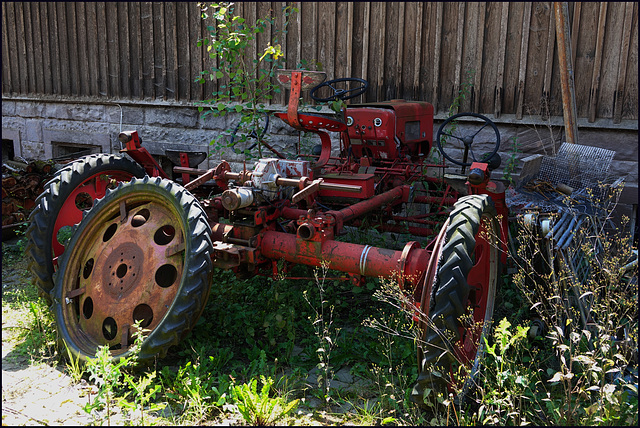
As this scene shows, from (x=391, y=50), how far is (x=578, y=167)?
9.31 feet

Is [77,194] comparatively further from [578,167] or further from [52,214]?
[578,167]

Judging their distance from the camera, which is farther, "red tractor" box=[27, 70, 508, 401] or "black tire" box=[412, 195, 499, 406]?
"red tractor" box=[27, 70, 508, 401]

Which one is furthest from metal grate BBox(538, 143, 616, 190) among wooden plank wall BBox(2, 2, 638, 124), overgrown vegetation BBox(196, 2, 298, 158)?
overgrown vegetation BBox(196, 2, 298, 158)

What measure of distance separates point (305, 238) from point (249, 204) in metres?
0.50

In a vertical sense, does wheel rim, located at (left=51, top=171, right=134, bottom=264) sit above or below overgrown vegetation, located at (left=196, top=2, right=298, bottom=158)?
below

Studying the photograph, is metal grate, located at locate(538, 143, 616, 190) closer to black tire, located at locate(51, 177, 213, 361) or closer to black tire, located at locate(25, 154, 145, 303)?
black tire, located at locate(51, 177, 213, 361)

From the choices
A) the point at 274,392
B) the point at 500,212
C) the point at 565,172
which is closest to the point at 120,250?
the point at 274,392

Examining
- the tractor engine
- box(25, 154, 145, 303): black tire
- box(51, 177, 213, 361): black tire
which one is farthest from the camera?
the tractor engine

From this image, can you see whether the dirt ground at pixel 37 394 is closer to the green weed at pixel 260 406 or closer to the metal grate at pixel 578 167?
the green weed at pixel 260 406

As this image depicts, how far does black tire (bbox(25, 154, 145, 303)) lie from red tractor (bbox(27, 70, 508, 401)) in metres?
0.01

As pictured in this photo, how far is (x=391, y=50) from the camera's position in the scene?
22.7 ft

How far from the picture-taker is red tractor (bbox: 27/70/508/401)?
317cm

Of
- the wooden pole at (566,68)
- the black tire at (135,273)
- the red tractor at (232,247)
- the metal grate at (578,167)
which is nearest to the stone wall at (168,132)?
the wooden pole at (566,68)

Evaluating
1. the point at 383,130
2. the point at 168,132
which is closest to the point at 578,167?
the point at 383,130
